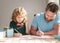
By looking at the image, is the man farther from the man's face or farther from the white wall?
the white wall

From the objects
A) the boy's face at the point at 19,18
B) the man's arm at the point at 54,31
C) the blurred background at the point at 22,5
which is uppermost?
the blurred background at the point at 22,5

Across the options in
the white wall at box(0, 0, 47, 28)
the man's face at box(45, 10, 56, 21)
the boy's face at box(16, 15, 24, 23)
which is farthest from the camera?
the white wall at box(0, 0, 47, 28)

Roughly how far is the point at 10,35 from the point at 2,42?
0.35 m

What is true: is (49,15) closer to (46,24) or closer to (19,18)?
(46,24)

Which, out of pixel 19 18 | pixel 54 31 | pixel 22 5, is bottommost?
pixel 54 31

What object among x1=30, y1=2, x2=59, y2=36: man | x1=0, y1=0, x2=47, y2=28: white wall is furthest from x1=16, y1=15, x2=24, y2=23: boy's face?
x1=0, y1=0, x2=47, y2=28: white wall

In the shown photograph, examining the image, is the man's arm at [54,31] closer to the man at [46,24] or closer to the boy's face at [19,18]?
the man at [46,24]

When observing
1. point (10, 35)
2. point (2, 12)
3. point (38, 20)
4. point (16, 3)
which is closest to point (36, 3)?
point (16, 3)

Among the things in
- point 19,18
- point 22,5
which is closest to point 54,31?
point 19,18

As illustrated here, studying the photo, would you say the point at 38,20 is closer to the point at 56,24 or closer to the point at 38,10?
the point at 56,24

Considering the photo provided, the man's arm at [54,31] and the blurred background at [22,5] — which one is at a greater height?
the blurred background at [22,5]

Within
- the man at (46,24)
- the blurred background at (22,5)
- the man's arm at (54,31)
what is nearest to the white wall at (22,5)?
the blurred background at (22,5)

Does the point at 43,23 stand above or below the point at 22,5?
below

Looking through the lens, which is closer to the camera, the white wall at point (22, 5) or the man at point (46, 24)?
the man at point (46, 24)
